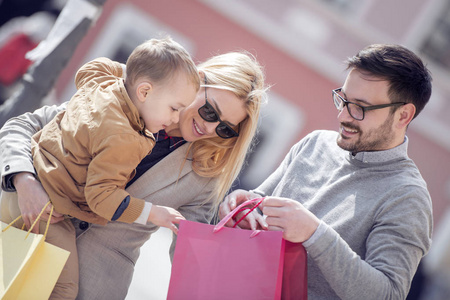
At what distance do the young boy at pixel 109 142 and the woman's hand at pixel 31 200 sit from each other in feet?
0.11

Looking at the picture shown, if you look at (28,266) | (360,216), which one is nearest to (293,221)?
(360,216)

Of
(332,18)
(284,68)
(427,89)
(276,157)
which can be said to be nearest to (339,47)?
(332,18)

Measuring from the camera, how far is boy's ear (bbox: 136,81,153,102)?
2.04 metres

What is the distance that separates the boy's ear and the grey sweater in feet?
2.66

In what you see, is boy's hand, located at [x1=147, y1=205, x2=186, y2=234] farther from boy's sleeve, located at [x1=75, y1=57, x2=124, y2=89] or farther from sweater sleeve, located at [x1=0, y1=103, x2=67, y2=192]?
boy's sleeve, located at [x1=75, y1=57, x2=124, y2=89]

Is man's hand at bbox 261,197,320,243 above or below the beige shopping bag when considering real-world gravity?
above

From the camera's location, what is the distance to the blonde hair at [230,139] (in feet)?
8.02

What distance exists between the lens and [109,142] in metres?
1.87

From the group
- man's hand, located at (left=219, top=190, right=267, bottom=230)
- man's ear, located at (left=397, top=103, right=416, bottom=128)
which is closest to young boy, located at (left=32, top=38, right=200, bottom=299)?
man's hand, located at (left=219, top=190, right=267, bottom=230)

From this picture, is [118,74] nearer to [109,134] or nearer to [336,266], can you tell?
[109,134]

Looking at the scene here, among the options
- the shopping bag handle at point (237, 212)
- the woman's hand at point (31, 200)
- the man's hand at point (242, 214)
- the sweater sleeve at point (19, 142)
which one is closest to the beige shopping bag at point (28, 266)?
the woman's hand at point (31, 200)

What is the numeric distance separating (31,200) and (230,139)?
1.01 metres

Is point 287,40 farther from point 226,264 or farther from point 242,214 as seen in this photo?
point 226,264

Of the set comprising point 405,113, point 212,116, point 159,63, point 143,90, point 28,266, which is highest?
point 405,113
